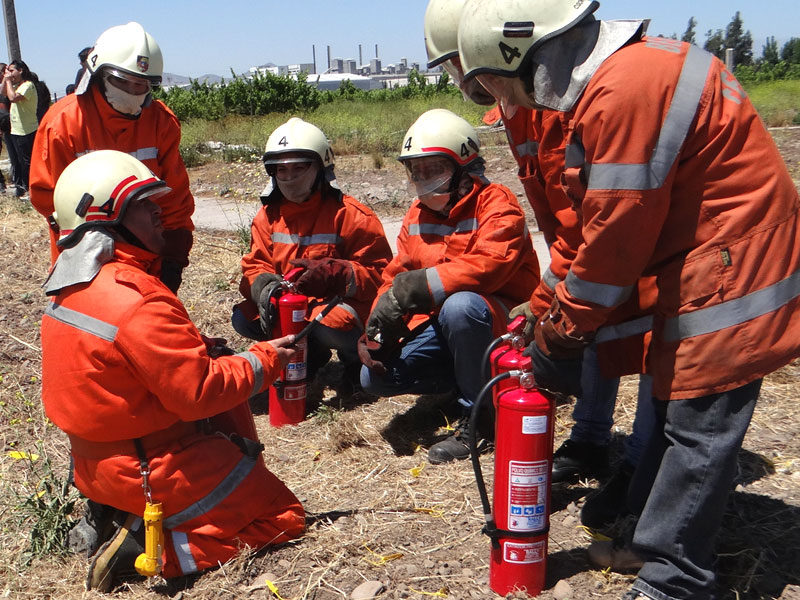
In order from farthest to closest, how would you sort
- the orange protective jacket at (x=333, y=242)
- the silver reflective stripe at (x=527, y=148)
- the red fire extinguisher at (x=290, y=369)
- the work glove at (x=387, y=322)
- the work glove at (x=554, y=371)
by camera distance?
the orange protective jacket at (x=333, y=242), the red fire extinguisher at (x=290, y=369), the work glove at (x=387, y=322), the silver reflective stripe at (x=527, y=148), the work glove at (x=554, y=371)

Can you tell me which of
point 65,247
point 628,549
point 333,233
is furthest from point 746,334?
point 333,233

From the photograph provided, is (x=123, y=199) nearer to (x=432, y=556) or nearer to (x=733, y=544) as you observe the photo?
(x=432, y=556)

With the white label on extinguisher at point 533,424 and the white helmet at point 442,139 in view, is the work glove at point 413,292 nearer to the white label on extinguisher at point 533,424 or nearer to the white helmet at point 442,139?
the white helmet at point 442,139

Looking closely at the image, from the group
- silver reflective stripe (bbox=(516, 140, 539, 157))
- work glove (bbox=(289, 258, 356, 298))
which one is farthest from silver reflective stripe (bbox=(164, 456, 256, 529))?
silver reflective stripe (bbox=(516, 140, 539, 157))

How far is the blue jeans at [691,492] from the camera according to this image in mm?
2492

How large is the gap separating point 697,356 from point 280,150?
305 centimetres

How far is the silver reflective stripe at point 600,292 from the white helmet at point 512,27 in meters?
0.66

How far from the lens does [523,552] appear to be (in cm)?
283

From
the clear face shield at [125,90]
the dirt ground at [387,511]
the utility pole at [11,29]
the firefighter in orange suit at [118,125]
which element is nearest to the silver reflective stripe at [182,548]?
the dirt ground at [387,511]

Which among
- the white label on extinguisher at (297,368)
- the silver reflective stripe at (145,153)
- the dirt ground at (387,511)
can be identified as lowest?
the dirt ground at (387,511)

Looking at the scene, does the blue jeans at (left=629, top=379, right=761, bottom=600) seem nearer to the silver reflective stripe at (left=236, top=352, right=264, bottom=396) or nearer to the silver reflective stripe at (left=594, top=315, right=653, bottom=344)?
the silver reflective stripe at (left=594, top=315, right=653, bottom=344)

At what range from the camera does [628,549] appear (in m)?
3.02

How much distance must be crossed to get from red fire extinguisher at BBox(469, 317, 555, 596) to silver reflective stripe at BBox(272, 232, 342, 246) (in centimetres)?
224

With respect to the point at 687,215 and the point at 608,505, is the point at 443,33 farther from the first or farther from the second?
the point at 608,505
